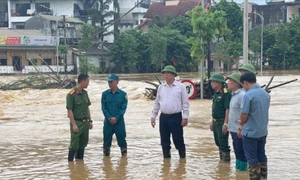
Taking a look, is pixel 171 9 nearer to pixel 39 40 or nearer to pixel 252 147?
pixel 39 40

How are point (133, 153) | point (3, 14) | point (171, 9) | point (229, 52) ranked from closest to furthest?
point (133, 153)
point (229, 52)
point (3, 14)
point (171, 9)

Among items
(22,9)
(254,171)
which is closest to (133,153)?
(254,171)

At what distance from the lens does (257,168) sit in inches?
277

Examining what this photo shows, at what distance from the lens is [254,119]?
689 centimetres

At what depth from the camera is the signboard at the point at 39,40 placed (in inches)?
2349

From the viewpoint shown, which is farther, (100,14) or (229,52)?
(100,14)

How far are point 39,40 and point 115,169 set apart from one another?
54.1m

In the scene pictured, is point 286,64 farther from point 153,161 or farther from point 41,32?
point 153,161

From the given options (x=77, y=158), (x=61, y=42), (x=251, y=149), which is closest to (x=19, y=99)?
(x=77, y=158)

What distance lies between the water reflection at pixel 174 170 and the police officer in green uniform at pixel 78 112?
150cm

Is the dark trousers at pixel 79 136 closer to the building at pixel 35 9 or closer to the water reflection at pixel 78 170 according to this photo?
the water reflection at pixel 78 170

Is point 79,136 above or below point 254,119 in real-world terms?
below

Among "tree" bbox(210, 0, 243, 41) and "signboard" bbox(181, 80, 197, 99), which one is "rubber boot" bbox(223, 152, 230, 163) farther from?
"tree" bbox(210, 0, 243, 41)

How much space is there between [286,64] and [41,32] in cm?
3162
